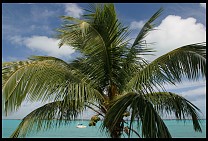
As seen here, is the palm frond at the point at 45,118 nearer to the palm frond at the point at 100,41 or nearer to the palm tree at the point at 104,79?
the palm tree at the point at 104,79

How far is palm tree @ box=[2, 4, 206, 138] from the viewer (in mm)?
5113

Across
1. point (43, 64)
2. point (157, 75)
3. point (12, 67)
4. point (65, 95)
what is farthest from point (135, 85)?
point (12, 67)

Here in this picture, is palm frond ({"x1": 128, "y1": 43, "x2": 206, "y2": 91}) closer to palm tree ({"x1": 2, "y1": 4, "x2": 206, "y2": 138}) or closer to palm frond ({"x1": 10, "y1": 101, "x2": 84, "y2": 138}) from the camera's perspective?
palm tree ({"x1": 2, "y1": 4, "x2": 206, "y2": 138})

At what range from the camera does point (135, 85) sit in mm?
5863

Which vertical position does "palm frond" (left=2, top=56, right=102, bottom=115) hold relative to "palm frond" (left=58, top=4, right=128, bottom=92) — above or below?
below

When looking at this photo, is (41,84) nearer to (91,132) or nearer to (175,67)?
(175,67)

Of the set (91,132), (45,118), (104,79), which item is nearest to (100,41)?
(104,79)

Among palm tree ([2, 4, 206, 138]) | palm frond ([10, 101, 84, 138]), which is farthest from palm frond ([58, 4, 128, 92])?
palm frond ([10, 101, 84, 138])

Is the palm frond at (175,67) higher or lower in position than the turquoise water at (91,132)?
higher

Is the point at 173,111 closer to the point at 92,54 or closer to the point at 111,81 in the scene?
the point at 111,81

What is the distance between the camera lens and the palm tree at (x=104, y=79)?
16.8 ft

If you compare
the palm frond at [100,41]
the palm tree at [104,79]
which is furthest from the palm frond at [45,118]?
the palm frond at [100,41]

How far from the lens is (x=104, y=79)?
6.85 m

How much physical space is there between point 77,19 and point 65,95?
5.50 feet
